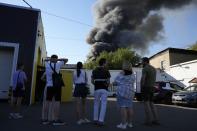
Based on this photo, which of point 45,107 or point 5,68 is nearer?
point 45,107

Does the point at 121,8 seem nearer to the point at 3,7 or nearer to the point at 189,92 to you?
the point at 189,92

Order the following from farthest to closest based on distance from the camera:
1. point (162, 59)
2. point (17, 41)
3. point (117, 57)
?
point (117, 57)
point (162, 59)
point (17, 41)

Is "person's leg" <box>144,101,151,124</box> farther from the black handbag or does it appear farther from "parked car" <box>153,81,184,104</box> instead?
"parked car" <box>153,81,184,104</box>

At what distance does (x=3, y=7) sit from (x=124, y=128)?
9.87m

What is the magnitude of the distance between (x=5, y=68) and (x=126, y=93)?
343 inches

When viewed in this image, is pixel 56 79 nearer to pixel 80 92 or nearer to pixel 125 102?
pixel 80 92

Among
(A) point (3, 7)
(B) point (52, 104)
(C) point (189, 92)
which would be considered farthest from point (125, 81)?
(C) point (189, 92)

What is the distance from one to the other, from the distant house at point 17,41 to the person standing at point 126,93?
733 cm

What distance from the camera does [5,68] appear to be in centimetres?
1611

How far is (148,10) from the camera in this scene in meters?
58.2

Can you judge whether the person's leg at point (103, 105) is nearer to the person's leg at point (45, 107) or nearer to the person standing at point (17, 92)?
the person's leg at point (45, 107)

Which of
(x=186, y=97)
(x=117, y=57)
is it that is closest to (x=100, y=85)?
(x=186, y=97)

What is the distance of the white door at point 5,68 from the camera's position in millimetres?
15898

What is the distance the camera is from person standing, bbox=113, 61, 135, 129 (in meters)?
8.94
